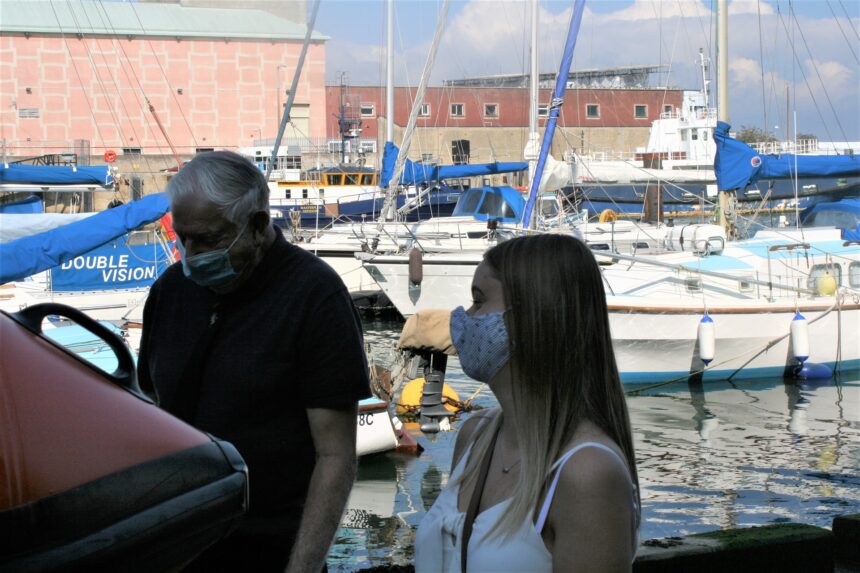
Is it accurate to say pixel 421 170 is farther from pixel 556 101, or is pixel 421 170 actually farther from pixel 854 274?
pixel 854 274

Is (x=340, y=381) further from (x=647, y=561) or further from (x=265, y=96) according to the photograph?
(x=265, y=96)

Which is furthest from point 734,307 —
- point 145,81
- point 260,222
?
point 145,81

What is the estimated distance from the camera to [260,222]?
8.66 feet

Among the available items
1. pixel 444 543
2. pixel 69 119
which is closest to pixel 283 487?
pixel 444 543

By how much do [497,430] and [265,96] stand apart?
211ft

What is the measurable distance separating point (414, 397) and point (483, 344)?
1214 centimetres

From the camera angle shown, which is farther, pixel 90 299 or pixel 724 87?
pixel 724 87

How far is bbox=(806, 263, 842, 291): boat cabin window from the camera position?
18.5 metres

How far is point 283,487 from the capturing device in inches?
101

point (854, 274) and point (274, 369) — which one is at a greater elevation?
point (274, 369)

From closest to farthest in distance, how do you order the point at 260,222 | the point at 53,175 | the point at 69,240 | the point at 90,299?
1. the point at 260,222
2. the point at 69,240
3. the point at 90,299
4. the point at 53,175

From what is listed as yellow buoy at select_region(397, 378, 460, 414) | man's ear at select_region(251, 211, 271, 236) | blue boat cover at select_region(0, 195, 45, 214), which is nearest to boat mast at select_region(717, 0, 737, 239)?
yellow buoy at select_region(397, 378, 460, 414)

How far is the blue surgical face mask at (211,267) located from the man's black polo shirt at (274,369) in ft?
0.22

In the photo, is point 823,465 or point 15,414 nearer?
point 15,414
